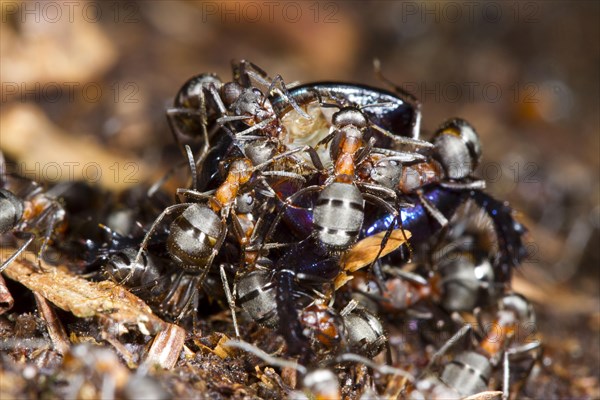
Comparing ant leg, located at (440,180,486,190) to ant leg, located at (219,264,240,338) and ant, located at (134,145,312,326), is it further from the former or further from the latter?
ant leg, located at (219,264,240,338)

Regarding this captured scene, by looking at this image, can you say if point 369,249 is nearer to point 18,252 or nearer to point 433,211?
point 433,211

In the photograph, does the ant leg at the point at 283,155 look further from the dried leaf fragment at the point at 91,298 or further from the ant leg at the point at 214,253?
the dried leaf fragment at the point at 91,298

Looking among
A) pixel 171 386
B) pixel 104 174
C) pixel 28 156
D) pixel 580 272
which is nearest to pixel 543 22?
pixel 580 272

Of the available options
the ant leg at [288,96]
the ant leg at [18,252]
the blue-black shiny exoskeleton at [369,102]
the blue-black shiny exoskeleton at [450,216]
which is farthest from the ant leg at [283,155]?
the ant leg at [18,252]

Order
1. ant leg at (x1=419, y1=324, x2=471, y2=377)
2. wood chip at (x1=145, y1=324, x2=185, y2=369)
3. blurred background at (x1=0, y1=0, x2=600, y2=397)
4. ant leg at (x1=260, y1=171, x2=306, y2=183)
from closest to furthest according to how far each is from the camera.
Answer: wood chip at (x1=145, y1=324, x2=185, y2=369), ant leg at (x1=260, y1=171, x2=306, y2=183), ant leg at (x1=419, y1=324, x2=471, y2=377), blurred background at (x1=0, y1=0, x2=600, y2=397)

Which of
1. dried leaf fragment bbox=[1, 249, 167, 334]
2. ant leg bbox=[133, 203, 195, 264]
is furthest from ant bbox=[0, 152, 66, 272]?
ant leg bbox=[133, 203, 195, 264]

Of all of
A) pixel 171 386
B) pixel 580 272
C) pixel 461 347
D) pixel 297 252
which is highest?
pixel 297 252

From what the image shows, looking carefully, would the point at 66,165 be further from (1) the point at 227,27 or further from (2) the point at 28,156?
(1) the point at 227,27
